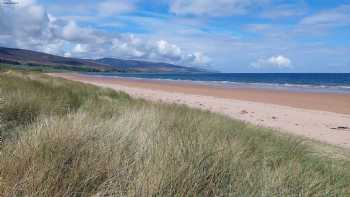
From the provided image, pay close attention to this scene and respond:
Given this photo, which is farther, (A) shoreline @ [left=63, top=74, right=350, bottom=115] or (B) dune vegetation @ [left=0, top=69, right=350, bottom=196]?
(A) shoreline @ [left=63, top=74, right=350, bottom=115]

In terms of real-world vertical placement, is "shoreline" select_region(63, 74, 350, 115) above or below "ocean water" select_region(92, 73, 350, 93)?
below

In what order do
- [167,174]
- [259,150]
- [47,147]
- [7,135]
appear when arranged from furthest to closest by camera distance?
[259,150] → [7,135] → [47,147] → [167,174]

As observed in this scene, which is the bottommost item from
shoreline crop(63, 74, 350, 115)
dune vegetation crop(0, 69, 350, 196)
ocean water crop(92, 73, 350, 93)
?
shoreline crop(63, 74, 350, 115)

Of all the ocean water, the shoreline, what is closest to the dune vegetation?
the shoreline

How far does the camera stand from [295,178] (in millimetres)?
3320

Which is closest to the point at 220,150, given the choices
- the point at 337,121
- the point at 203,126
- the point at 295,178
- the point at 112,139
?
the point at 295,178

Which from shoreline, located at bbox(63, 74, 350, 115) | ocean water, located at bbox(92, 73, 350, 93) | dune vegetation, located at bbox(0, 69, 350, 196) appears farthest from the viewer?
ocean water, located at bbox(92, 73, 350, 93)

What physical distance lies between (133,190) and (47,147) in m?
0.91

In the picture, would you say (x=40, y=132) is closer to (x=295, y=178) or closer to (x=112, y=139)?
(x=112, y=139)

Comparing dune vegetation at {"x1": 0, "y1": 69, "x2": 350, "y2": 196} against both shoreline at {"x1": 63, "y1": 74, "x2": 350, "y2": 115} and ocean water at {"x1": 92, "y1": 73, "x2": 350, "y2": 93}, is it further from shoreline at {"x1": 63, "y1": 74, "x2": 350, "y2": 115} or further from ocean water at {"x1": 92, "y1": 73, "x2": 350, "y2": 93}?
ocean water at {"x1": 92, "y1": 73, "x2": 350, "y2": 93}

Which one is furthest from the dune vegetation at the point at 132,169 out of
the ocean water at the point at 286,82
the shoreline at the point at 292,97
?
the ocean water at the point at 286,82

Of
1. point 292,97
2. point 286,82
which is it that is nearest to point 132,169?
point 292,97

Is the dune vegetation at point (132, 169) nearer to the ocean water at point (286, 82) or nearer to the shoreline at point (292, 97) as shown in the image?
the shoreline at point (292, 97)

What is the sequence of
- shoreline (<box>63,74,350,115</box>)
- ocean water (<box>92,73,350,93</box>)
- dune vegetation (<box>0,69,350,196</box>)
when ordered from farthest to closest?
ocean water (<box>92,73,350,93</box>) < shoreline (<box>63,74,350,115</box>) < dune vegetation (<box>0,69,350,196</box>)
